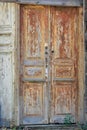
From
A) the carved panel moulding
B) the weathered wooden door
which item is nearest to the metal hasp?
the weathered wooden door

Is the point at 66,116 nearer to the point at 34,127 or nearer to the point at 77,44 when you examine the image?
the point at 34,127

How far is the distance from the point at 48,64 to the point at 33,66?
0.98 feet

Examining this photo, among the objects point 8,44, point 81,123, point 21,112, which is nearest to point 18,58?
point 8,44

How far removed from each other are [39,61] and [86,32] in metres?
1.08

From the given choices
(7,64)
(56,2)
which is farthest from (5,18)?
(56,2)

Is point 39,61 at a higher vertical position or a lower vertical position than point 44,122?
higher

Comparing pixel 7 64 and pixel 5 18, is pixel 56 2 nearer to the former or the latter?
pixel 5 18

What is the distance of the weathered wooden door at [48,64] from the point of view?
8.38m

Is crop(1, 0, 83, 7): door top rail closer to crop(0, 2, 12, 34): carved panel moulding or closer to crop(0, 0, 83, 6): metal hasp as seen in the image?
crop(0, 0, 83, 6): metal hasp

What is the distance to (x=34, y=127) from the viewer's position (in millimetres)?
8266

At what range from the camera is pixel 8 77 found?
818 centimetres

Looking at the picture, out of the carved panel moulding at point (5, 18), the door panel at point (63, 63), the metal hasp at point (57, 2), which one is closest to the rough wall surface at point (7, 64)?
the carved panel moulding at point (5, 18)

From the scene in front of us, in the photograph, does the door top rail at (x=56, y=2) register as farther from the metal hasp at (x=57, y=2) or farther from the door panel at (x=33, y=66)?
the door panel at (x=33, y=66)

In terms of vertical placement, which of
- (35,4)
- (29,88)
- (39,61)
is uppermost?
(35,4)
